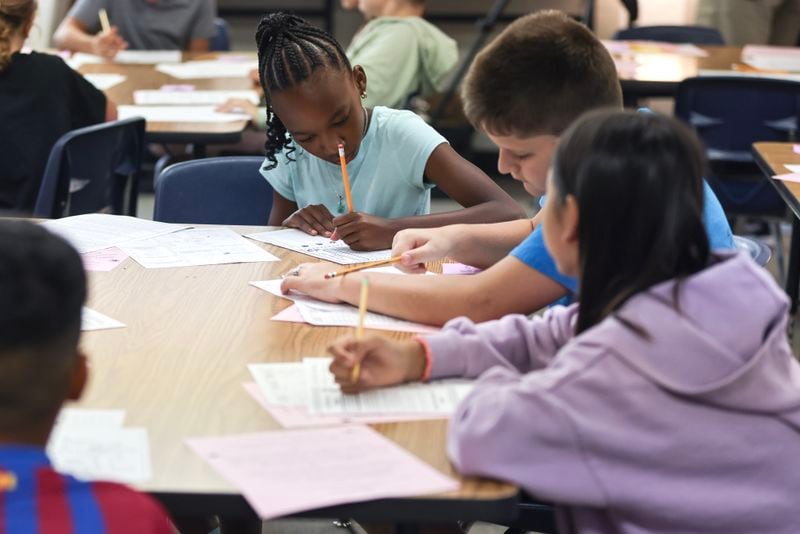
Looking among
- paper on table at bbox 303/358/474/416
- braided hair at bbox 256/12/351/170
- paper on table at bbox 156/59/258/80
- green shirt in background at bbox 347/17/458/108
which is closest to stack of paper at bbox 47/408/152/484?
paper on table at bbox 303/358/474/416

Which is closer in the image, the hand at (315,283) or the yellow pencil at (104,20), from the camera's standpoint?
the hand at (315,283)

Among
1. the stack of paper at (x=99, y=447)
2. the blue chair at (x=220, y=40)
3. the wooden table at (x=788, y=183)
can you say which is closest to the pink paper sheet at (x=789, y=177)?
the wooden table at (x=788, y=183)

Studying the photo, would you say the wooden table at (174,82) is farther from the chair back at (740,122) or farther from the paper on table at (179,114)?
the chair back at (740,122)

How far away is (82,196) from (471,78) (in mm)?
1525

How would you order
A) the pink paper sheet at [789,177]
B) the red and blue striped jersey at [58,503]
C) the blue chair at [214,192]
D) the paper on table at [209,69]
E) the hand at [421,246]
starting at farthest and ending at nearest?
the paper on table at [209,69] → the pink paper sheet at [789,177] → the blue chair at [214,192] → the hand at [421,246] → the red and blue striped jersey at [58,503]

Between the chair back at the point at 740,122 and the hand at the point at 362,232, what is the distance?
1898mm

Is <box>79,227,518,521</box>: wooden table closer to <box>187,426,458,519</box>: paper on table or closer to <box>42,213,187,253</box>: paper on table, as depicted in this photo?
<box>187,426,458,519</box>: paper on table

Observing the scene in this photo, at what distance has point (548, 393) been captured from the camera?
1120 mm

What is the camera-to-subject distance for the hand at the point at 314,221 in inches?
84.0

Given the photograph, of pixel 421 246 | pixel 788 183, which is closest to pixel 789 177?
pixel 788 183

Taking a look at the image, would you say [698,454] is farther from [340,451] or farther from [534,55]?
[534,55]

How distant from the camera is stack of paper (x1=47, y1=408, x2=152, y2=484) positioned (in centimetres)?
113

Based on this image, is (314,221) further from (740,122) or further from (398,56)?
(740,122)

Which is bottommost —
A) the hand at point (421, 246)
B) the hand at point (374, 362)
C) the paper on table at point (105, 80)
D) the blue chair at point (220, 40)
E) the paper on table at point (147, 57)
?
the blue chair at point (220, 40)
